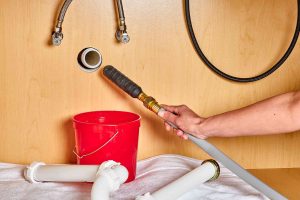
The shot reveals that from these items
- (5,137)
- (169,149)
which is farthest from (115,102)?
(5,137)

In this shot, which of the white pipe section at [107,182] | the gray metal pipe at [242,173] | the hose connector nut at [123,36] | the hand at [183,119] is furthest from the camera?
the hose connector nut at [123,36]

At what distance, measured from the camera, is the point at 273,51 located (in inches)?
49.8

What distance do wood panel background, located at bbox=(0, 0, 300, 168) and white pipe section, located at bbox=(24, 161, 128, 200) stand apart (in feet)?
0.69

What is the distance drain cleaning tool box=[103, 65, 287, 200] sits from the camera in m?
0.95

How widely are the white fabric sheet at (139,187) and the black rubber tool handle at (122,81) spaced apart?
0.80 feet

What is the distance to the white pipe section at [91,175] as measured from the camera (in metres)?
→ 0.82

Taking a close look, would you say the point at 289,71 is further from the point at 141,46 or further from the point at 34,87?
the point at 34,87

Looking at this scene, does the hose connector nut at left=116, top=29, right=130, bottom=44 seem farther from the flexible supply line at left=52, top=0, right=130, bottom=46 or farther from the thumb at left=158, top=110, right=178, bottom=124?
the thumb at left=158, top=110, right=178, bottom=124

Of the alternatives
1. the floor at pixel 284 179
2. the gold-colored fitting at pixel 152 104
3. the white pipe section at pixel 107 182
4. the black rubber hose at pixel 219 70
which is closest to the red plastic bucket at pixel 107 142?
the gold-colored fitting at pixel 152 104

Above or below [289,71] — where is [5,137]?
below

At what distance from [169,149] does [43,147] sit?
0.42 meters

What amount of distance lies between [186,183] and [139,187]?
166 millimetres

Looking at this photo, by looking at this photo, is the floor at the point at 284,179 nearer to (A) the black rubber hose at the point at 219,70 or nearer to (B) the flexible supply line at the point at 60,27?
(A) the black rubber hose at the point at 219,70

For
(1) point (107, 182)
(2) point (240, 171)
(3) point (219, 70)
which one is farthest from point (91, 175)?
(3) point (219, 70)
